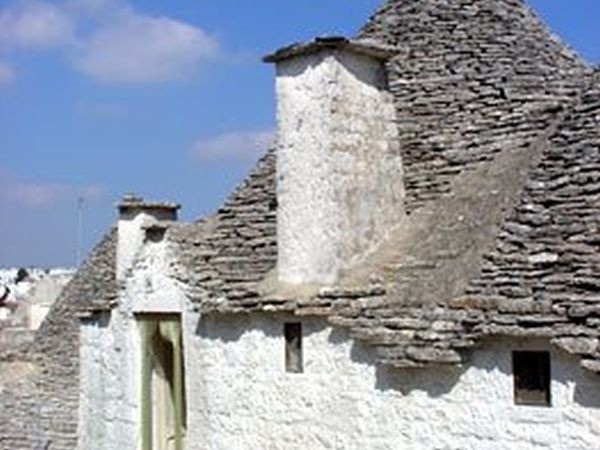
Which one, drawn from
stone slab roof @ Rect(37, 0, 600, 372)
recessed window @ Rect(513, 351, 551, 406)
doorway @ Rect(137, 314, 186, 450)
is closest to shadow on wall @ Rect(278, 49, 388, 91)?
stone slab roof @ Rect(37, 0, 600, 372)

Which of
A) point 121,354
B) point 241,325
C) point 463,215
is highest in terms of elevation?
point 463,215

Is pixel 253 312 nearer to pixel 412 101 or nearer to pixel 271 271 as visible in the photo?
pixel 271 271

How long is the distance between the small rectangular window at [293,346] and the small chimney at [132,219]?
3.62m

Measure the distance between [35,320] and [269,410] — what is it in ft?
79.5

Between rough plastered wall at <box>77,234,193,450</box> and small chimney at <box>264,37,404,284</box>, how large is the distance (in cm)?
192

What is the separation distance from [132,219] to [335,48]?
14.2 feet

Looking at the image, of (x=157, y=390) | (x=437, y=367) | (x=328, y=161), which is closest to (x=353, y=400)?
(x=437, y=367)

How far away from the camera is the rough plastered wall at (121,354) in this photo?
1295 centimetres

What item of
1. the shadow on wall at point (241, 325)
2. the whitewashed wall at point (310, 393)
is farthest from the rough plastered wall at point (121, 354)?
the shadow on wall at point (241, 325)

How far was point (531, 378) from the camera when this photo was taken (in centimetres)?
890

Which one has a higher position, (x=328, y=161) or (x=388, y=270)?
(x=328, y=161)

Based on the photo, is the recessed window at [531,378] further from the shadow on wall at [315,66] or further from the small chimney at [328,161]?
the shadow on wall at [315,66]

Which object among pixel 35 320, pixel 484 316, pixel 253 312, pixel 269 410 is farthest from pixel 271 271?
pixel 35 320

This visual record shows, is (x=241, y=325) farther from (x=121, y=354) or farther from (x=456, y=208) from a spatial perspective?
(x=121, y=354)
